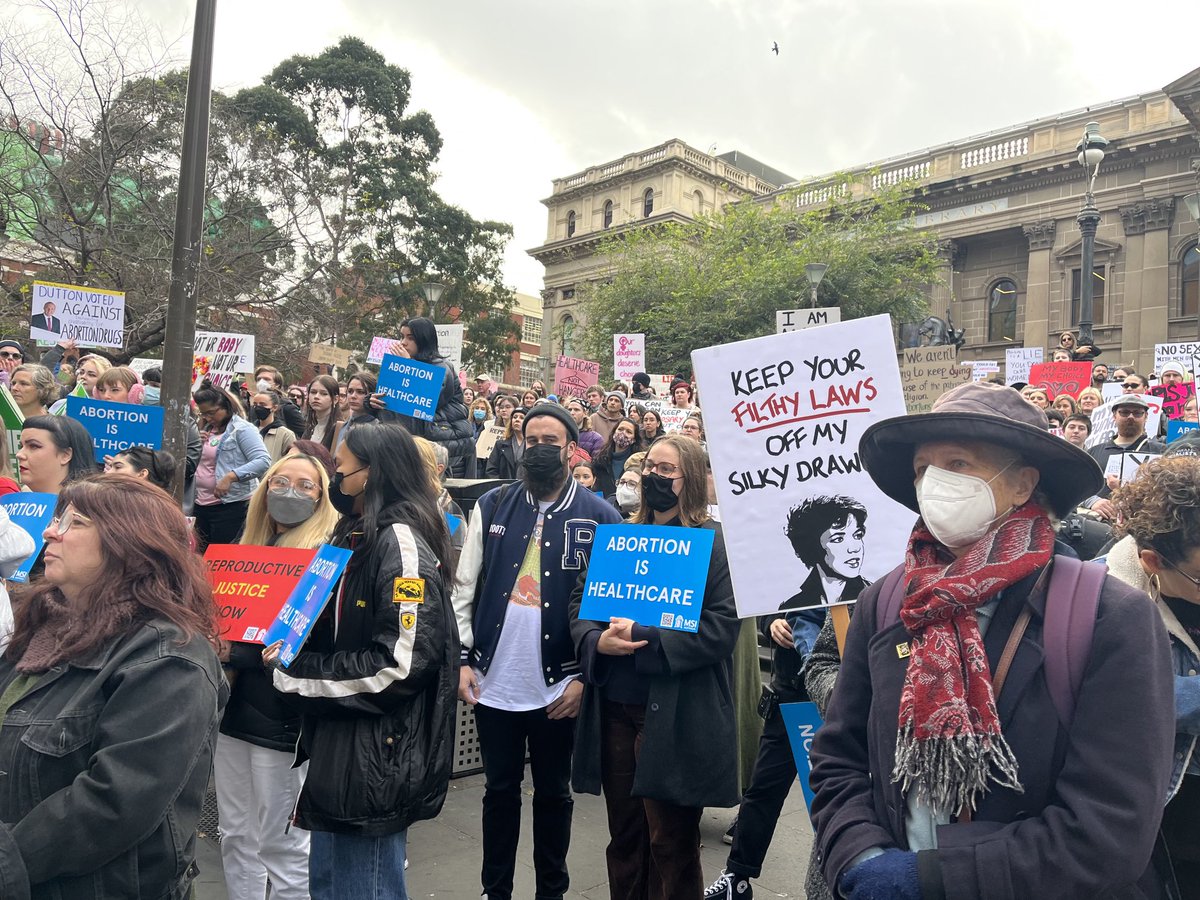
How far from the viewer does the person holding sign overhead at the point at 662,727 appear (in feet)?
11.3

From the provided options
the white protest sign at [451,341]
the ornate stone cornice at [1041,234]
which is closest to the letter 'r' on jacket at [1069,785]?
the white protest sign at [451,341]

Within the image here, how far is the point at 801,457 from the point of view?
10.8 ft

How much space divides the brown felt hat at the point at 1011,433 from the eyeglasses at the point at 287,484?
8.55 feet

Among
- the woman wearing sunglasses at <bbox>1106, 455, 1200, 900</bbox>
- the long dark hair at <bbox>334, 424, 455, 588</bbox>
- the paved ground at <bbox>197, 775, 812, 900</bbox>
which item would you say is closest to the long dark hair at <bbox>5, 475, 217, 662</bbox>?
the long dark hair at <bbox>334, 424, 455, 588</bbox>

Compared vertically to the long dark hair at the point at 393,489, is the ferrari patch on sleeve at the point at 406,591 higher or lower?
lower

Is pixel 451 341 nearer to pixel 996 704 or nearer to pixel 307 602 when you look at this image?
pixel 307 602

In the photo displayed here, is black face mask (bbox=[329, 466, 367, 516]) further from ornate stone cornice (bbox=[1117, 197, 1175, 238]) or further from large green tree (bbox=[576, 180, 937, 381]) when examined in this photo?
ornate stone cornice (bbox=[1117, 197, 1175, 238])

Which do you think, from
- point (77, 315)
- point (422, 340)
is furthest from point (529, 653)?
point (77, 315)

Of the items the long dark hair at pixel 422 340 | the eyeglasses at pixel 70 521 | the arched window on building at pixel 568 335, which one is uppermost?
the arched window on building at pixel 568 335

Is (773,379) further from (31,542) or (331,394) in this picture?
(331,394)

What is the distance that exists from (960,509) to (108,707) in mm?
1977

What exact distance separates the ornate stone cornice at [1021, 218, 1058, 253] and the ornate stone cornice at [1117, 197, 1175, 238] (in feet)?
8.31

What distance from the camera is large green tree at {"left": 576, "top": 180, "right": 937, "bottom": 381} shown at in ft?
109

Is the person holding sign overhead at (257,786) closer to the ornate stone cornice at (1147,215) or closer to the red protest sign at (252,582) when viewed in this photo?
the red protest sign at (252,582)
